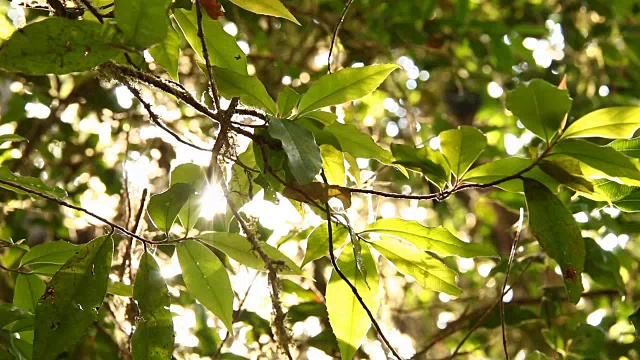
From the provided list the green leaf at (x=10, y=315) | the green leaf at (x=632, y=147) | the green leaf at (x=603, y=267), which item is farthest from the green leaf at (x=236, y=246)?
the green leaf at (x=603, y=267)

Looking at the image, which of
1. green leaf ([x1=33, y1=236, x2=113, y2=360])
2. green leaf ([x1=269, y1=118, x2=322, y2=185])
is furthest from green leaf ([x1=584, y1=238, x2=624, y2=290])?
green leaf ([x1=33, y1=236, x2=113, y2=360])

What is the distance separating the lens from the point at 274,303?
32.8 inches

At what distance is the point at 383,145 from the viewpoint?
1673 millimetres

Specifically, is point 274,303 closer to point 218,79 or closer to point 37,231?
point 218,79

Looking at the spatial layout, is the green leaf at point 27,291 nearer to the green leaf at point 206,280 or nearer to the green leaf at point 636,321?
the green leaf at point 206,280

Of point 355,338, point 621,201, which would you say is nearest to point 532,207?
point 621,201

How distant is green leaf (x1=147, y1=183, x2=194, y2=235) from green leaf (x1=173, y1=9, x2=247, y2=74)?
0.16m

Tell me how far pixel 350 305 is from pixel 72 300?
329 mm

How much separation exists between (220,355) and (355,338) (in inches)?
15.2

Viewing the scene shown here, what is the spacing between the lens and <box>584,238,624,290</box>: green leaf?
125 cm

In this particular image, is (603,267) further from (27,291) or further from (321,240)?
(27,291)

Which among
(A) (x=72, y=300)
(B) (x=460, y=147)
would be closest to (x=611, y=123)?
(B) (x=460, y=147)

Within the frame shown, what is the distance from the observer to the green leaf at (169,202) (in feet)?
2.35

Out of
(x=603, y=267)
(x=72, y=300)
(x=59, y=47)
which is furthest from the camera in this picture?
(x=603, y=267)
